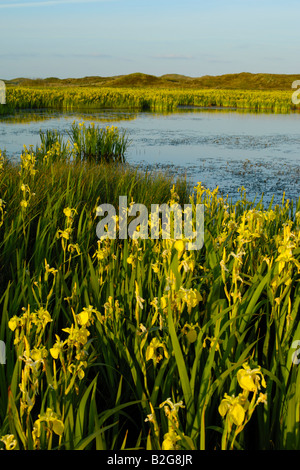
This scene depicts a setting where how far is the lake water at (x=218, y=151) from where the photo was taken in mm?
8789

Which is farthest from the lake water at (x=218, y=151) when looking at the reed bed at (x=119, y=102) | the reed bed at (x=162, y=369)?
the reed bed at (x=119, y=102)

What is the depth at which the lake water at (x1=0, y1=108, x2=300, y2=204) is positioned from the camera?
8789 mm

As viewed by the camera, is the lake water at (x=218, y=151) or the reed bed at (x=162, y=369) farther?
the lake water at (x=218, y=151)

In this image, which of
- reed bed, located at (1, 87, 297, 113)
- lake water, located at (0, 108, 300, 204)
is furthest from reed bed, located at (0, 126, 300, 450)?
reed bed, located at (1, 87, 297, 113)

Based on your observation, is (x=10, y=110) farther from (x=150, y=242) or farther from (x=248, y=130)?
(x=150, y=242)

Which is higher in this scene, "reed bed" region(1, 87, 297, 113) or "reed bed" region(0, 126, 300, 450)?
"reed bed" region(1, 87, 297, 113)

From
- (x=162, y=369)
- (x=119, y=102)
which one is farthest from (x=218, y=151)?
(x=119, y=102)

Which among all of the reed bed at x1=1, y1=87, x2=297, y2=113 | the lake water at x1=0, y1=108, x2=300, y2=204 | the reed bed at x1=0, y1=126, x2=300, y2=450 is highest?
the reed bed at x1=1, y1=87, x2=297, y2=113

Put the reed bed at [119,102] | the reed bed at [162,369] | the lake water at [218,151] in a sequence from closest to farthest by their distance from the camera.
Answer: the reed bed at [162,369], the lake water at [218,151], the reed bed at [119,102]

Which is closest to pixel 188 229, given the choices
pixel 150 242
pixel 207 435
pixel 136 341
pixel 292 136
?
pixel 150 242

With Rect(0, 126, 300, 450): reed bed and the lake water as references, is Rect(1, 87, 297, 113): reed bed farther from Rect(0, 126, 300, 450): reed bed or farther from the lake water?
Rect(0, 126, 300, 450): reed bed

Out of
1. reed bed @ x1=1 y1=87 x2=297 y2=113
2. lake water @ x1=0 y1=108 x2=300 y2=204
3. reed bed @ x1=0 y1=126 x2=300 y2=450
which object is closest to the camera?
reed bed @ x1=0 y1=126 x2=300 y2=450

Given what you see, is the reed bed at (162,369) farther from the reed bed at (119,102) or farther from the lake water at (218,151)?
the reed bed at (119,102)

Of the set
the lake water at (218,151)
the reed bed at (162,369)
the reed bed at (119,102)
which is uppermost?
the reed bed at (119,102)
